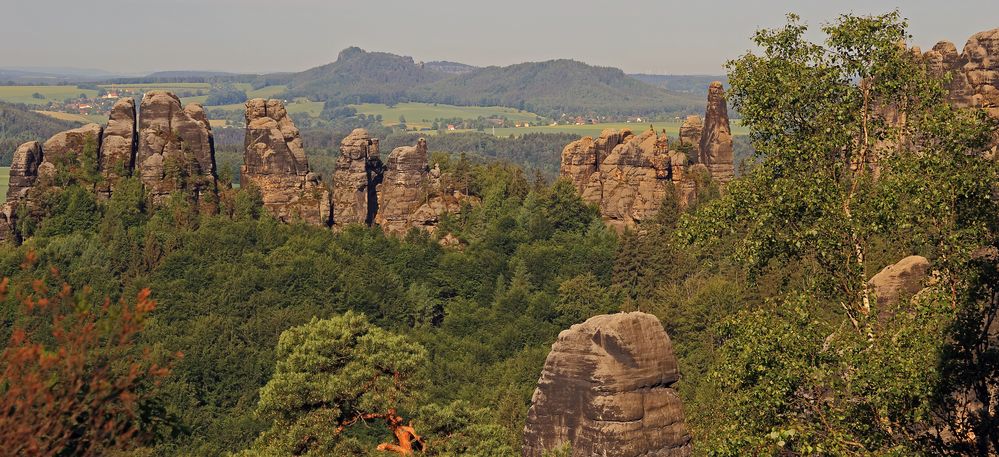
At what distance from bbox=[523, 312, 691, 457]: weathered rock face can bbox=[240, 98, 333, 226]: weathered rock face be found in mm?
65246

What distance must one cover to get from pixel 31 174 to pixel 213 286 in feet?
68.6

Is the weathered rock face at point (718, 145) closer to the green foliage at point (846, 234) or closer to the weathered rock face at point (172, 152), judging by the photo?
the weathered rock face at point (172, 152)

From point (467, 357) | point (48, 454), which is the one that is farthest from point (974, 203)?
point (467, 357)

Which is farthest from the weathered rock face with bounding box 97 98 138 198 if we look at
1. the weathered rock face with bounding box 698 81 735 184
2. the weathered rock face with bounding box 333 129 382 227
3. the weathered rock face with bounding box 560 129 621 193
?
the weathered rock face with bounding box 698 81 735 184

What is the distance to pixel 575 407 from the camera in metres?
34.0

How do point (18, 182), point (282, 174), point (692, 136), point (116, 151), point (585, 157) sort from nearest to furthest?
point (18, 182) < point (116, 151) < point (282, 174) < point (585, 157) < point (692, 136)

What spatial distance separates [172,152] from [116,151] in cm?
429

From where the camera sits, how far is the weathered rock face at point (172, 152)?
3659 inches

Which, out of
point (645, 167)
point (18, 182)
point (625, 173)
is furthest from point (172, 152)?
point (645, 167)

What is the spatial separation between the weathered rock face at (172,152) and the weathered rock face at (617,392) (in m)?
64.2

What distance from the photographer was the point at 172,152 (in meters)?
93.9

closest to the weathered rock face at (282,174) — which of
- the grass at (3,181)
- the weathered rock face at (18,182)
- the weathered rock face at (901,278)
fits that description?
the weathered rock face at (18,182)

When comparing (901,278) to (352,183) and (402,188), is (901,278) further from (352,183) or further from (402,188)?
(352,183)

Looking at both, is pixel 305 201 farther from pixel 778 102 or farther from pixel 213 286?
pixel 778 102
